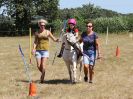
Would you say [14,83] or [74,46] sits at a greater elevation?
[74,46]

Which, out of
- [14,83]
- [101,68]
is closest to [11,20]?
[101,68]

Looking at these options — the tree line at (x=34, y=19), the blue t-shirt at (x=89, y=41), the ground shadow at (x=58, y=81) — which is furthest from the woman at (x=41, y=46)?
the tree line at (x=34, y=19)

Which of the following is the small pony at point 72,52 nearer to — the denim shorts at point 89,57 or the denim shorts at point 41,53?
the denim shorts at point 89,57

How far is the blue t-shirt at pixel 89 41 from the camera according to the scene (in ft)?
41.9

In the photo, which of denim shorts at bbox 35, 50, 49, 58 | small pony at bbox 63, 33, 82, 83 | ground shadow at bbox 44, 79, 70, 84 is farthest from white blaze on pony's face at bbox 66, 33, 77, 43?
ground shadow at bbox 44, 79, 70, 84

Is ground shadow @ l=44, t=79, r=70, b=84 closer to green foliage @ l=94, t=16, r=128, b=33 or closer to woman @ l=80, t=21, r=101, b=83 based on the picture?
woman @ l=80, t=21, r=101, b=83

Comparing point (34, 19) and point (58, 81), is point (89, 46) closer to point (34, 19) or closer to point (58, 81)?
point (58, 81)

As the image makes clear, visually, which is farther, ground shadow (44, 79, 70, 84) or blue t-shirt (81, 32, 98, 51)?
ground shadow (44, 79, 70, 84)

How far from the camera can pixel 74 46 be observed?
41.6ft

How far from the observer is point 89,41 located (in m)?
12.8

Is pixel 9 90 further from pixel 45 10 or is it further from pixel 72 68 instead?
pixel 45 10

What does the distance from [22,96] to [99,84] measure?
3007 mm

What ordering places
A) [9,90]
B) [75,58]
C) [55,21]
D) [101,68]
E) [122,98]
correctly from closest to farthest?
[122,98] → [9,90] → [75,58] → [101,68] → [55,21]

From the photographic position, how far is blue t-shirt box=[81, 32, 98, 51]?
12766mm
